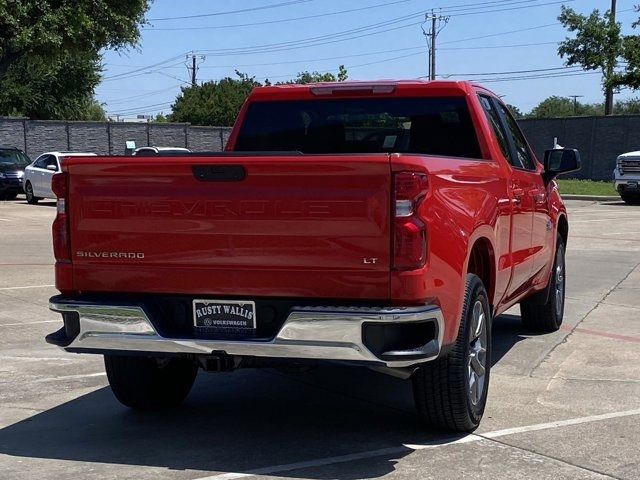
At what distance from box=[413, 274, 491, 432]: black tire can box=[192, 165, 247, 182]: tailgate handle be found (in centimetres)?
144

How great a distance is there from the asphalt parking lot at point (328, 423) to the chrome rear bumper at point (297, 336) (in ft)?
1.97

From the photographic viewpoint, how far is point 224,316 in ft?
17.3

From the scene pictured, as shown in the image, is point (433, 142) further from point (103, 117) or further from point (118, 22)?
point (103, 117)

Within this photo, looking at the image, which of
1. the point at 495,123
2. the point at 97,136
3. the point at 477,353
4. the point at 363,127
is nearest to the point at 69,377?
the point at 363,127

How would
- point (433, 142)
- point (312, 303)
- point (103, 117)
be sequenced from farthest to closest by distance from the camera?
point (103, 117)
point (433, 142)
point (312, 303)

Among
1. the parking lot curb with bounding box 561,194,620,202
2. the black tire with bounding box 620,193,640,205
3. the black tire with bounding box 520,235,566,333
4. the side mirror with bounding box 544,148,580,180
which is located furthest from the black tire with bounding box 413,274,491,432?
the parking lot curb with bounding box 561,194,620,202

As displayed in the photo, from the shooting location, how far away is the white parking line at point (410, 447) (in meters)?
5.08

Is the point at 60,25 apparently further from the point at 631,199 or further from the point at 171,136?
the point at 171,136

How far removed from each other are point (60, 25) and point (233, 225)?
22527 millimetres

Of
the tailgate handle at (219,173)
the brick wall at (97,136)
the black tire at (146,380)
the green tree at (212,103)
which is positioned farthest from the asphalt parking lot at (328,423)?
the green tree at (212,103)

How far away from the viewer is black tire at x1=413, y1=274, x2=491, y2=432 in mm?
5426

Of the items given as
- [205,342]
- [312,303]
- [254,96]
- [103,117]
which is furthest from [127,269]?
[103,117]

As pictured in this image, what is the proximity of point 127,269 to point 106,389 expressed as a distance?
1.96 m

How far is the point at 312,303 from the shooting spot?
5059 millimetres
